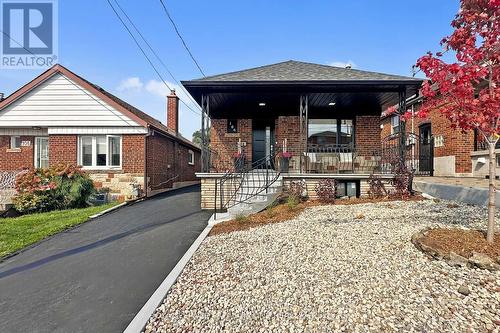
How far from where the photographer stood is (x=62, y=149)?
11.8 m

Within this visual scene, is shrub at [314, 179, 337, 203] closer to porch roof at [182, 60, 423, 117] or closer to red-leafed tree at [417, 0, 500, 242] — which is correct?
porch roof at [182, 60, 423, 117]

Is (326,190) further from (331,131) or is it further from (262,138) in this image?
(262,138)

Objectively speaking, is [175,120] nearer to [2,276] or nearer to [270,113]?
[270,113]

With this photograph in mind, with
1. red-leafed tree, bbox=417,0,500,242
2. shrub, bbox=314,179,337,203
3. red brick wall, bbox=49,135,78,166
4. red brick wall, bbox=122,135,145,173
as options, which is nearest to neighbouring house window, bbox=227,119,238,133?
red brick wall, bbox=122,135,145,173

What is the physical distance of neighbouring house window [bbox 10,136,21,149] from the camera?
12.5 metres

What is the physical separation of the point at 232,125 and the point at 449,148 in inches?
372

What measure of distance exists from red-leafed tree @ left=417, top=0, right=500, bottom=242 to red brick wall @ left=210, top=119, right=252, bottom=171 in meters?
8.54

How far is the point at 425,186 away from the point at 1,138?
17.4 m

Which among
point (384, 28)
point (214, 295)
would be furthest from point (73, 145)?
point (384, 28)

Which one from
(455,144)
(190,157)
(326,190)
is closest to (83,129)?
(190,157)

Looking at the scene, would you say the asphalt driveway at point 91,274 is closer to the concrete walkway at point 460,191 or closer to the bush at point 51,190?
the bush at point 51,190

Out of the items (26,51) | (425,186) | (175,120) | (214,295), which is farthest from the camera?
(175,120)

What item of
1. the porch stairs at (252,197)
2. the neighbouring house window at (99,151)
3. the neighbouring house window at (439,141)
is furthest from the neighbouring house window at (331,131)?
the neighbouring house window at (99,151)

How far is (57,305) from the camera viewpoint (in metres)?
3.34
